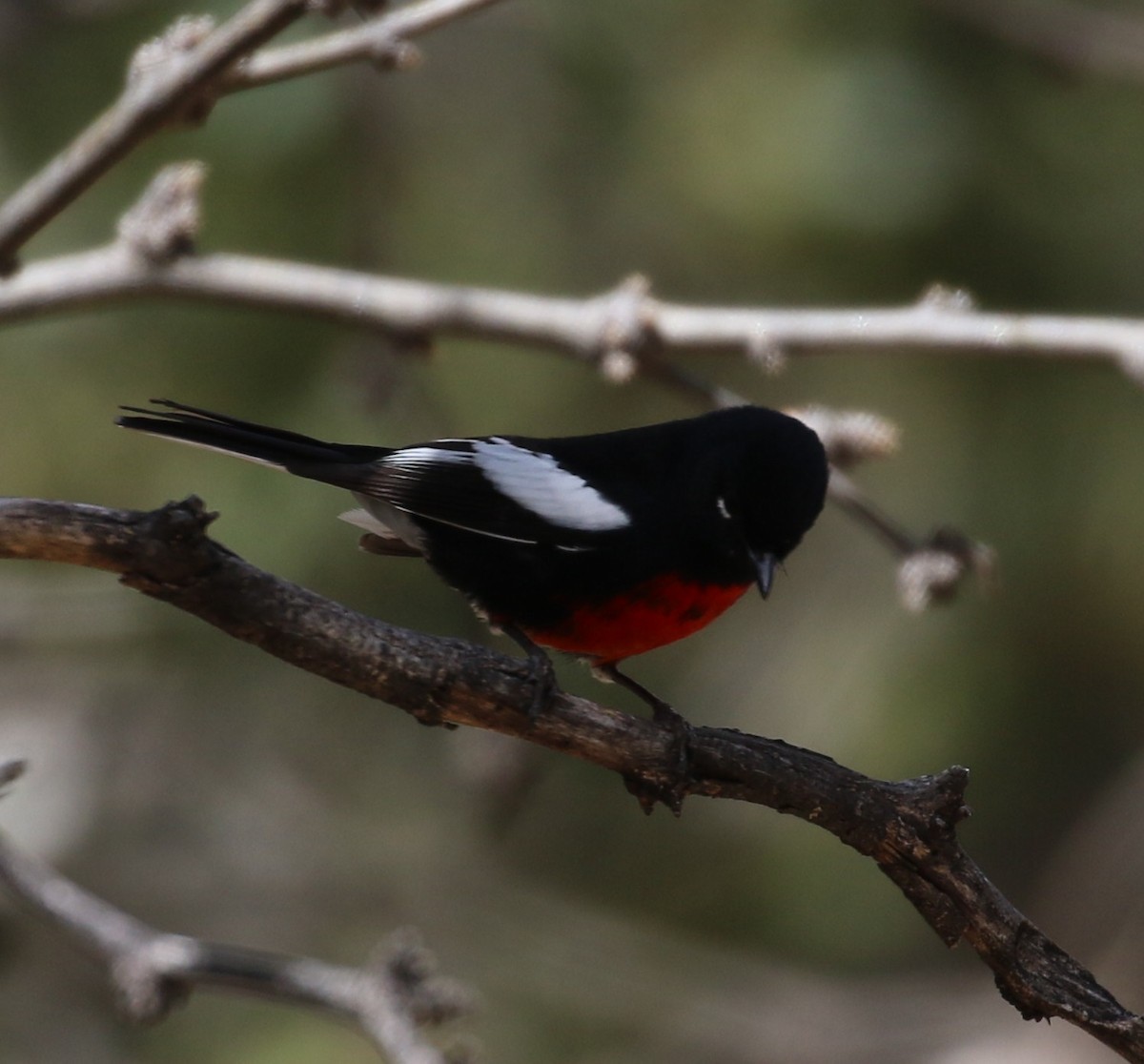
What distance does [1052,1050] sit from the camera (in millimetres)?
4445

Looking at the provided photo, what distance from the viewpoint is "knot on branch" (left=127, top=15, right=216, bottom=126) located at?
281 centimetres

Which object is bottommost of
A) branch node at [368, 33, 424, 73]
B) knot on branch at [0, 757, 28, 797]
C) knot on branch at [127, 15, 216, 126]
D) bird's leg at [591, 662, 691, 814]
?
knot on branch at [0, 757, 28, 797]

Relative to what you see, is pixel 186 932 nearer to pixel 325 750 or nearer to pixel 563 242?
pixel 325 750

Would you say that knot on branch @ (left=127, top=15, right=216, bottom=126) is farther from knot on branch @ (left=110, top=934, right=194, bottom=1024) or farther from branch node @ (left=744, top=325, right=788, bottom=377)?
knot on branch @ (left=110, top=934, right=194, bottom=1024)

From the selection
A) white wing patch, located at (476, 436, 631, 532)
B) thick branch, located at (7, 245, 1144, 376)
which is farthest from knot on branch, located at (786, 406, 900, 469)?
white wing patch, located at (476, 436, 631, 532)

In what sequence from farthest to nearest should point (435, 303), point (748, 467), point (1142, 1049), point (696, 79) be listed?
point (696, 79) < point (435, 303) < point (748, 467) < point (1142, 1049)

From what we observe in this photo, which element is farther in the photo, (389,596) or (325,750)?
(325,750)

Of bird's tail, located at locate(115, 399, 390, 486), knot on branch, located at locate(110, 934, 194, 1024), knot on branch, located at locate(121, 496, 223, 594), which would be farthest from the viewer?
knot on branch, located at locate(110, 934, 194, 1024)

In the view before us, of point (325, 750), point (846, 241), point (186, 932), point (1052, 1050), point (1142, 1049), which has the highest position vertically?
point (846, 241)

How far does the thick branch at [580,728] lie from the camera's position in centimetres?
195

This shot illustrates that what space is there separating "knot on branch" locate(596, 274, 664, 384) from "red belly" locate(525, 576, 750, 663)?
2.03 ft

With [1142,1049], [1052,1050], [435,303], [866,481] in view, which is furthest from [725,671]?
[1142,1049]

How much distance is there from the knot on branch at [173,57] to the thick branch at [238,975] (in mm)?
1686

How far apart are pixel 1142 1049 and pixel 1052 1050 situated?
8.19 feet
